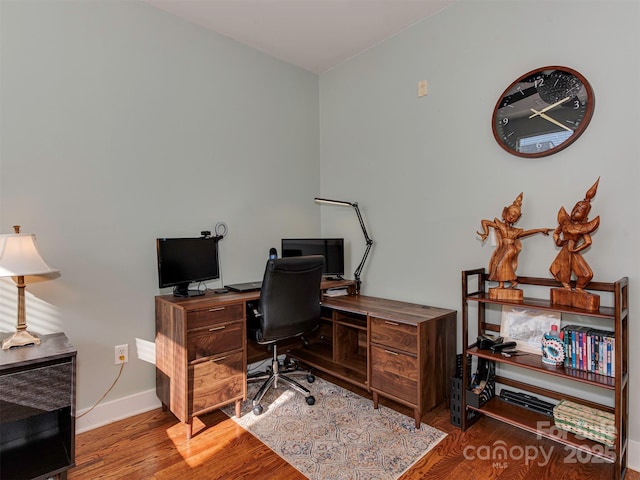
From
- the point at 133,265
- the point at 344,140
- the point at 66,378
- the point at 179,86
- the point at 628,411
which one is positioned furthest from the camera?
the point at 344,140

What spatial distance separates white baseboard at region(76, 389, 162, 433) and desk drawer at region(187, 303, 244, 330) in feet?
2.55

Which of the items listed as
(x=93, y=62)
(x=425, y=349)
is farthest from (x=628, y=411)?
(x=93, y=62)

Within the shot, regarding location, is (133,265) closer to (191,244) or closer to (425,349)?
(191,244)

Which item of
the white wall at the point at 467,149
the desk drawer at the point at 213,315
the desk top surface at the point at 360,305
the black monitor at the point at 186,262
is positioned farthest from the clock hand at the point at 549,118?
the black monitor at the point at 186,262

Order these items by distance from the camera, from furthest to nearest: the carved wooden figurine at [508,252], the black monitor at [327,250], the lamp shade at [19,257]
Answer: the black monitor at [327,250] < the carved wooden figurine at [508,252] < the lamp shade at [19,257]

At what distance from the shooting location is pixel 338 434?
83.4 inches

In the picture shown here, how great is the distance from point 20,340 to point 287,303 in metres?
1.44

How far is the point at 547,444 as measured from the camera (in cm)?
201

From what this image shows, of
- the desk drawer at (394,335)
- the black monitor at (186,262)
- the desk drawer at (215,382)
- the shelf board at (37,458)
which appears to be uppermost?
the black monitor at (186,262)

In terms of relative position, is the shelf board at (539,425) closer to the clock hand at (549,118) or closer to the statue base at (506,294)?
the statue base at (506,294)

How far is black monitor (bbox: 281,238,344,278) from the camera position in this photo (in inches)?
124

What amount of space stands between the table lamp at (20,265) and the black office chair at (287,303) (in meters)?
1.20

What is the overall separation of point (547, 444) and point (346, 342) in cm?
143

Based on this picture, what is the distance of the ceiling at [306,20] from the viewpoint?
249 centimetres
